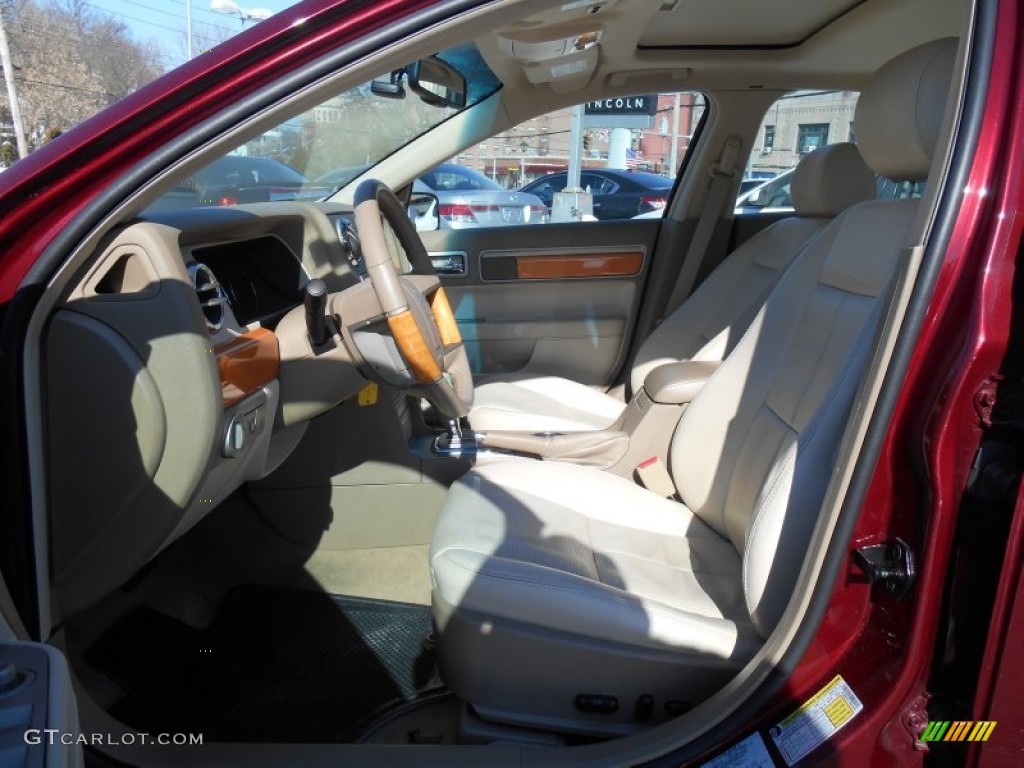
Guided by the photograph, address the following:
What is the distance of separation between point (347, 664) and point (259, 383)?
2.49 ft

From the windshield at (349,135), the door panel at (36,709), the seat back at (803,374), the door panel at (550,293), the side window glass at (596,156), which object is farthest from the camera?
the door panel at (550,293)

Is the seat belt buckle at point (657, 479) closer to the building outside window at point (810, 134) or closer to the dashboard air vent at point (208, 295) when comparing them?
the dashboard air vent at point (208, 295)

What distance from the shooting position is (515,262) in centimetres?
302

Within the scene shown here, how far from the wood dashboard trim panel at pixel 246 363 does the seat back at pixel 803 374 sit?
0.89 meters

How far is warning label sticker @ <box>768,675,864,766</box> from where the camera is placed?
42.9 inches

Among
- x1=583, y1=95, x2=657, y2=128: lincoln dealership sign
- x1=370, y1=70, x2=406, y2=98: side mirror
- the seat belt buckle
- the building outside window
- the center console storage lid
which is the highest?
x1=370, y1=70, x2=406, y2=98: side mirror

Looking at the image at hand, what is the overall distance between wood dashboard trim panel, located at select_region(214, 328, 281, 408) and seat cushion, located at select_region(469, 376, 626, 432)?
3.33 feet

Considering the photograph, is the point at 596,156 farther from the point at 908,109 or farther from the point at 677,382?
the point at 908,109

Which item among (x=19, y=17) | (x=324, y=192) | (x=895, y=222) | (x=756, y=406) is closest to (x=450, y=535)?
(x=756, y=406)

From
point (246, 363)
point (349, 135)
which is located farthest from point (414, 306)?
point (349, 135)

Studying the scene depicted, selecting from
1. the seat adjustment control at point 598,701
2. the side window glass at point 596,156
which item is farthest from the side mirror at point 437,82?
the seat adjustment control at point 598,701

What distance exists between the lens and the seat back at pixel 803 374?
125cm

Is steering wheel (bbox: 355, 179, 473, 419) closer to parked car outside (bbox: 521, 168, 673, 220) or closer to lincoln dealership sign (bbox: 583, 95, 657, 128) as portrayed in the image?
lincoln dealership sign (bbox: 583, 95, 657, 128)

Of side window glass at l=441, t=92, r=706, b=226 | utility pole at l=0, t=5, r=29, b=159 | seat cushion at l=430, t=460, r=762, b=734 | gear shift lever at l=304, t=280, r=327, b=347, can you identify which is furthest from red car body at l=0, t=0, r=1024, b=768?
utility pole at l=0, t=5, r=29, b=159
